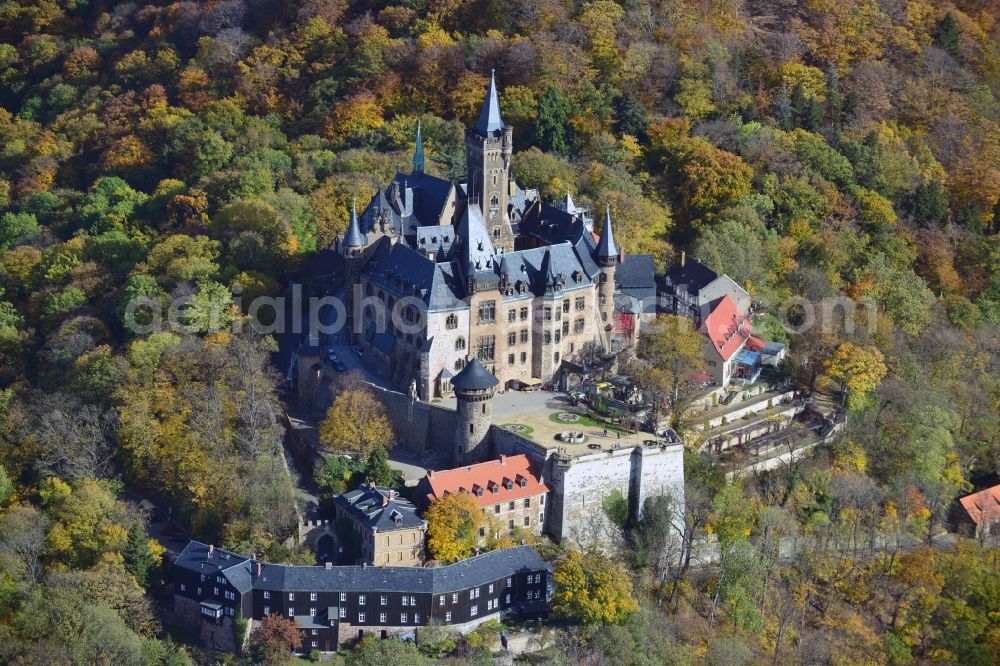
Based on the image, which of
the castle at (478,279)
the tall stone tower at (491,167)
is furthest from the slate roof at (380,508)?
the tall stone tower at (491,167)

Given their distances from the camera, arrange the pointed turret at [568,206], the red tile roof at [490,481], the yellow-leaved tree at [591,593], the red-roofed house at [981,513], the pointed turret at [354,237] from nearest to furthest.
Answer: the yellow-leaved tree at [591,593]
the red tile roof at [490,481]
the red-roofed house at [981,513]
the pointed turret at [354,237]
the pointed turret at [568,206]

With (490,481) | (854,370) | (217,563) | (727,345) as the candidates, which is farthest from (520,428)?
(854,370)

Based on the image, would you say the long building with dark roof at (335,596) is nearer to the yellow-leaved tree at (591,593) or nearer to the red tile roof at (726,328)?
the yellow-leaved tree at (591,593)

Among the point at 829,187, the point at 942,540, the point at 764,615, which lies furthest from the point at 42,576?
the point at 829,187

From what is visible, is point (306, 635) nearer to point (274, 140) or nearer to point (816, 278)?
point (816, 278)

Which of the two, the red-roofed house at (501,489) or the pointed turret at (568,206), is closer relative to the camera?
the red-roofed house at (501,489)
